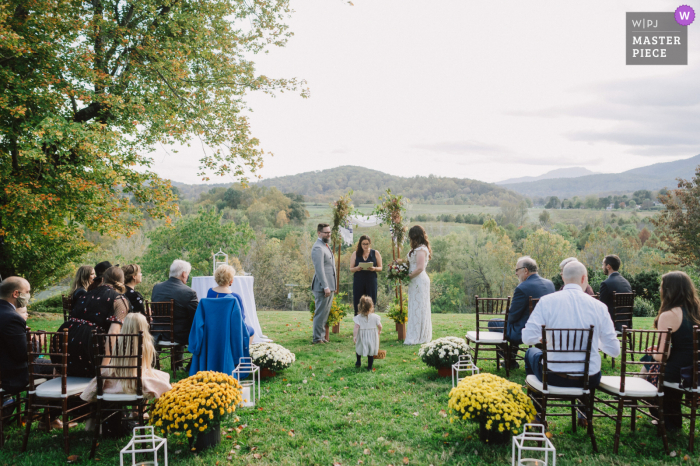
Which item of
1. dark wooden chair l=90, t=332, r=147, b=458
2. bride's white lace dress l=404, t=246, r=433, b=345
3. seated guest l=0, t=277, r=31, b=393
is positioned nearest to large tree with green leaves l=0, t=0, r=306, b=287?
seated guest l=0, t=277, r=31, b=393

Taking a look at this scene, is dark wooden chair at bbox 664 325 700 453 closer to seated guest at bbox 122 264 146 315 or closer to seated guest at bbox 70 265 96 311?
seated guest at bbox 122 264 146 315

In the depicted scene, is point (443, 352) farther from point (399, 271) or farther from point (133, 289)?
point (133, 289)

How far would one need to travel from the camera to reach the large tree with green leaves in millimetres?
8781

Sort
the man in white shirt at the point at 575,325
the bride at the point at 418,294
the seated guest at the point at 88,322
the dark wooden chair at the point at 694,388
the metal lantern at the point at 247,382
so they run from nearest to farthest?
the dark wooden chair at the point at 694,388 < the man in white shirt at the point at 575,325 < the seated guest at the point at 88,322 < the metal lantern at the point at 247,382 < the bride at the point at 418,294

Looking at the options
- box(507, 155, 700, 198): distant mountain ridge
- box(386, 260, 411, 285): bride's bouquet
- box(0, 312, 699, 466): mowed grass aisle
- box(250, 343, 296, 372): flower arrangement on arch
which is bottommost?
box(0, 312, 699, 466): mowed grass aisle

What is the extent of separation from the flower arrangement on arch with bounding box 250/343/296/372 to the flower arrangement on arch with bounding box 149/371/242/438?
92.8 inches

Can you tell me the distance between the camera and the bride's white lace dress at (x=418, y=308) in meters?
8.73

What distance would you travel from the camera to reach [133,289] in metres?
6.08

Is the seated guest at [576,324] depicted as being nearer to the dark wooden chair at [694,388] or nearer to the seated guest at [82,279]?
the dark wooden chair at [694,388]

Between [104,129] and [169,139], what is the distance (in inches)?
145

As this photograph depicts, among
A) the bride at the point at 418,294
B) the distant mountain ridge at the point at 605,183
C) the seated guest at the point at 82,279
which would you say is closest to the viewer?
the seated guest at the point at 82,279

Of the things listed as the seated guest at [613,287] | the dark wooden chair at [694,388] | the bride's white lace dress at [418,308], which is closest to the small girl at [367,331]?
the bride's white lace dress at [418,308]

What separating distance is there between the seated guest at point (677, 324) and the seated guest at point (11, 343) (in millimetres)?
6409

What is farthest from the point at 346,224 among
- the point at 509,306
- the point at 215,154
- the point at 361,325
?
the point at 215,154
